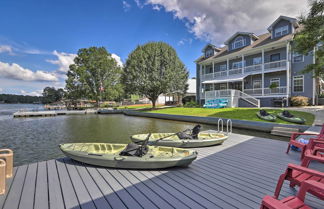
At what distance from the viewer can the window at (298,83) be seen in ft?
55.9

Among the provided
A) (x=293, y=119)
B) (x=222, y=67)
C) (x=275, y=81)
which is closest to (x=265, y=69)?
(x=275, y=81)

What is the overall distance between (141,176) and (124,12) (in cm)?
1688

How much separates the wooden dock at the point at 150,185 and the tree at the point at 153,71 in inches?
843

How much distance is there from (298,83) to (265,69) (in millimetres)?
3628

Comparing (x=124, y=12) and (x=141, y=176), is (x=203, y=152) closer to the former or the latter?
(x=141, y=176)

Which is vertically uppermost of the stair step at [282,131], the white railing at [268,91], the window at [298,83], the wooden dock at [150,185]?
the window at [298,83]

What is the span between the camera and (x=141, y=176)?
11.7ft

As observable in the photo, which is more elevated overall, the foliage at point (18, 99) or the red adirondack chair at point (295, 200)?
the foliage at point (18, 99)

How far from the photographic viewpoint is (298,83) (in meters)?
17.3

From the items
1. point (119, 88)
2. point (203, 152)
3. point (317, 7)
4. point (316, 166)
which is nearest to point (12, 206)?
point (203, 152)

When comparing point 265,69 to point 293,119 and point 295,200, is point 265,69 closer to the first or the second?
point 293,119

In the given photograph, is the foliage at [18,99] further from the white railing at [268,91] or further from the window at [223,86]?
the white railing at [268,91]

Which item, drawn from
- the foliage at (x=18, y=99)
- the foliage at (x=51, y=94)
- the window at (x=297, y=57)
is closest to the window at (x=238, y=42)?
the window at (x=297, y=57)

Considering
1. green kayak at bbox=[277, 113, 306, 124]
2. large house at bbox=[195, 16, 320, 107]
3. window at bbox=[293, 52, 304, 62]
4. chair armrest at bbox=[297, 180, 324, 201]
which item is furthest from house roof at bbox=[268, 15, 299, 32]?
chair armrest at bbox=[297, 180, 324, 201]
